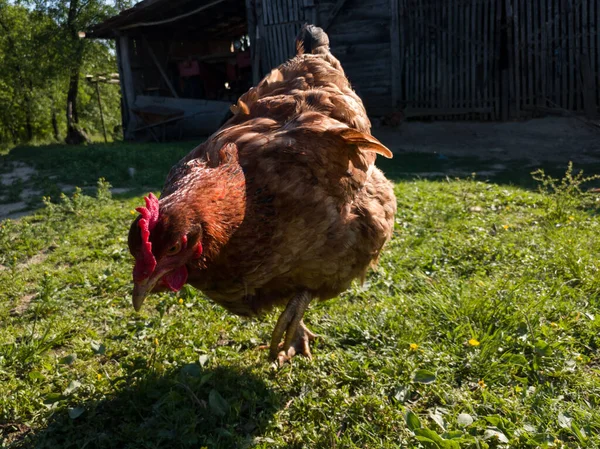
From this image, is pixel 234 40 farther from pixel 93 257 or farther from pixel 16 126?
pixel 93 257

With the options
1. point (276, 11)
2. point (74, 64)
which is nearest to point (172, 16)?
point (276, 11)

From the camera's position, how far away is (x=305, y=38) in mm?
4234

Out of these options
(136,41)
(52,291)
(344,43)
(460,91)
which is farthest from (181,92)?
(52,291)

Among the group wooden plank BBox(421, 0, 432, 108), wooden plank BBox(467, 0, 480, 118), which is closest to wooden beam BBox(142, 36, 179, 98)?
wooden plank BBox(421, 0, 432, 108)

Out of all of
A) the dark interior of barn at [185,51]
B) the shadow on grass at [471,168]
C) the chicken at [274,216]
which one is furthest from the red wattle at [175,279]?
the dark interior of barn at [185,51]

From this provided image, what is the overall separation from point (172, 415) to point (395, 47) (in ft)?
35.5

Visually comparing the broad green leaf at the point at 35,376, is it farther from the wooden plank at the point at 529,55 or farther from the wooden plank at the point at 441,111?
the wooden plank at the point at 529,55

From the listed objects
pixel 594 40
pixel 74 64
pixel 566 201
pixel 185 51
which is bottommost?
pixel 566 201

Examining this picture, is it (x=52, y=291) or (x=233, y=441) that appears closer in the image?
(x=233, y=441)

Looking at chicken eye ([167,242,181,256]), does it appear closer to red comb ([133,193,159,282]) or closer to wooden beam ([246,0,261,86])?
red comb ([133,193,159,282])

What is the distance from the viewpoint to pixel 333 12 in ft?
36.7

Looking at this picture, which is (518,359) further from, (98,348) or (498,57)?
(498,57)

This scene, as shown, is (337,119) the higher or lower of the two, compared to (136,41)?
lower

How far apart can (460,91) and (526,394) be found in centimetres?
1009
